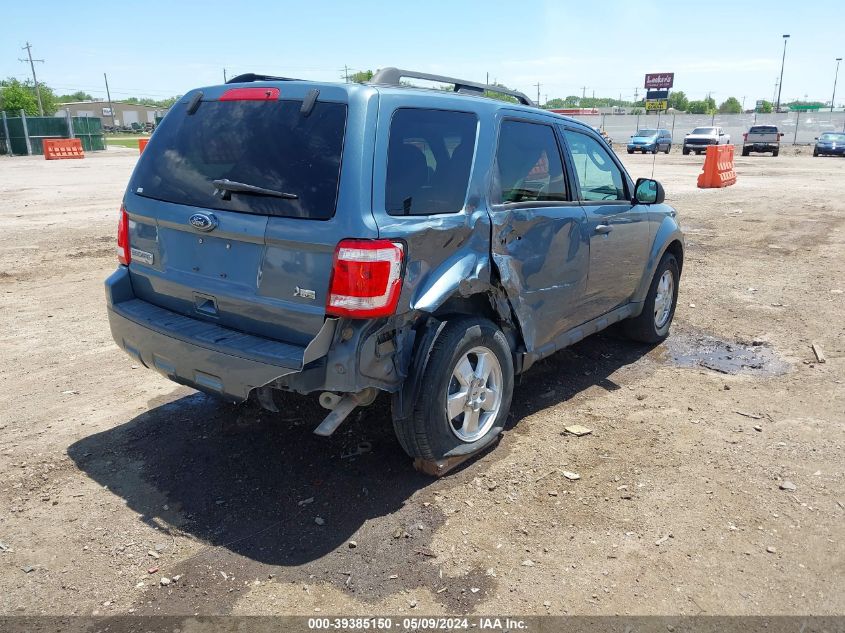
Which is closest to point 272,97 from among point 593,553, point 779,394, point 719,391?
point 593,553

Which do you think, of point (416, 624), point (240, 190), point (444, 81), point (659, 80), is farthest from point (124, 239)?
point (659, 80)

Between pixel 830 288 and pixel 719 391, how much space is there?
4.17 m

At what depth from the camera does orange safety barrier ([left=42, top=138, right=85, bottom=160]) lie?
35.3m

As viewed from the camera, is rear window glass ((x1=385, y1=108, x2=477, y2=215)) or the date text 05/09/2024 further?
rear window glass ((x1=385, y1=108, x2=477, y2=215))

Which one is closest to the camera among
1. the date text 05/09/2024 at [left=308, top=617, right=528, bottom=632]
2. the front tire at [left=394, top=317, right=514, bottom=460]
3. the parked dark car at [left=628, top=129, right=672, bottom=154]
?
the date text 05/09/2024 at [left=308, top=617, right=528, bottom=632]

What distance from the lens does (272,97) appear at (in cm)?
331

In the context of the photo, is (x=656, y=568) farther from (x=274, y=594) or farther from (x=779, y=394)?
(x=779, y=394)

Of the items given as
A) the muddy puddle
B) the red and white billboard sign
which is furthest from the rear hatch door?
the red and white billboard sign

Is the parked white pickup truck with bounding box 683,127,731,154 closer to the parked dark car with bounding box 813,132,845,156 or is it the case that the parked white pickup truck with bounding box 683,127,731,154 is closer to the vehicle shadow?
the parked dark car with bounding box 813,132,845,156

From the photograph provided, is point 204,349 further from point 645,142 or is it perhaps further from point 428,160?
point 645,142

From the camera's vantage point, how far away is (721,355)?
579cm

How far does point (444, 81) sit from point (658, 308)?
3.12 metres

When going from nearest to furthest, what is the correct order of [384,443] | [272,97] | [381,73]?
[272,97] < [381,73] < [384,443]

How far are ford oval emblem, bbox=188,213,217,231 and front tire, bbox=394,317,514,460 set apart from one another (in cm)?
129
